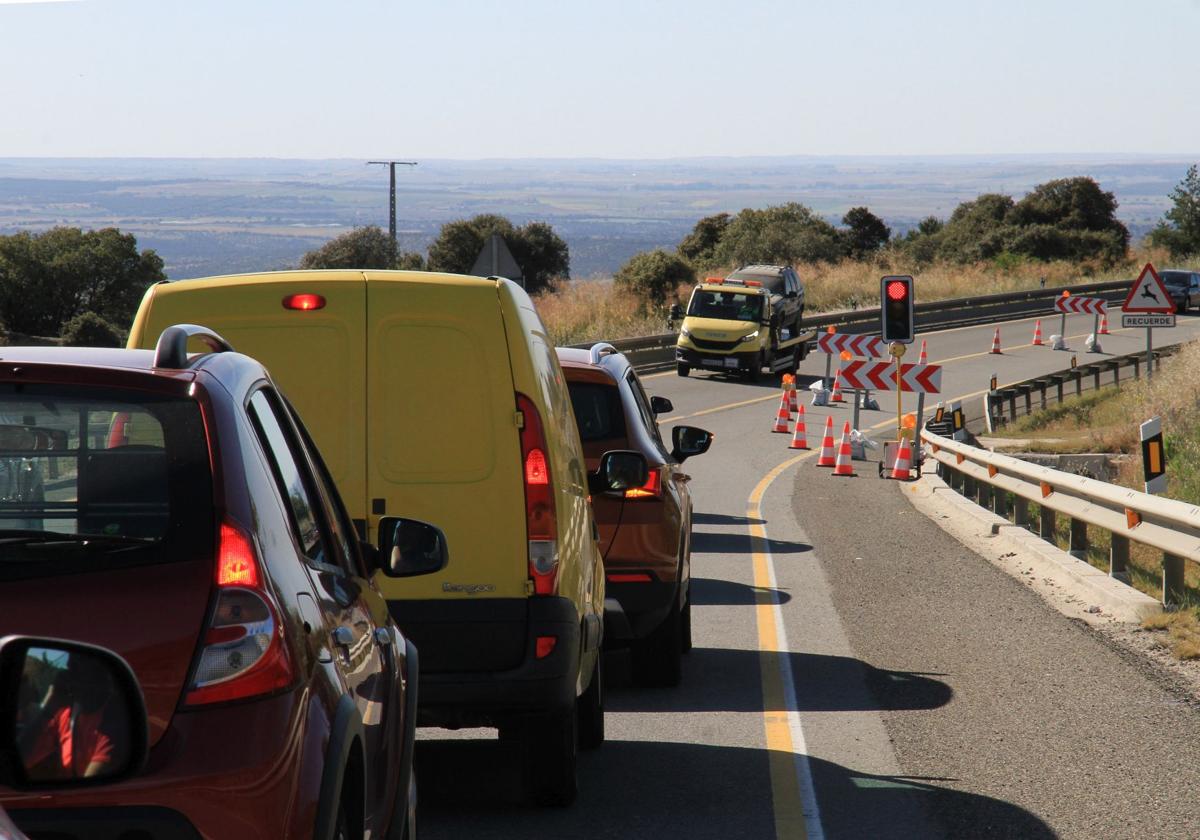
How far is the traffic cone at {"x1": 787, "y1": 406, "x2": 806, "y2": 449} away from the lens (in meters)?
28.4

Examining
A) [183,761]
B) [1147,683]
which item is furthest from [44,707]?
[1147,683]

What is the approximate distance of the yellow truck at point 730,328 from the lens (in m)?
38.2

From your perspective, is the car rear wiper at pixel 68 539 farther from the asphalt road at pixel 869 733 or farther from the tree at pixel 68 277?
the tree at pixel 68 277

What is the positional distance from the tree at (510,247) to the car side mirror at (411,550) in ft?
203

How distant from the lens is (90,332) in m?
35.3

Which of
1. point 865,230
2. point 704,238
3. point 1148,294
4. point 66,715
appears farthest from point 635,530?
point 865,230

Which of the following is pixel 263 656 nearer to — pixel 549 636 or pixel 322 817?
pixel 322 817

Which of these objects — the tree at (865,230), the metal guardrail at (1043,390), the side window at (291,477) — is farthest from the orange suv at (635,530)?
the tree at (865,230)

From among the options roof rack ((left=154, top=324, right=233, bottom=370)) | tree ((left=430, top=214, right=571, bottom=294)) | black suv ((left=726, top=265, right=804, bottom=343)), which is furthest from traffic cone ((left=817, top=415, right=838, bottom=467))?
tree ((left=430, top=214, right=571, bottom=294))

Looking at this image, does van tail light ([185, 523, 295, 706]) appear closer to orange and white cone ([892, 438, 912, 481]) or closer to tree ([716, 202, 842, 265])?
orange and white cone ([892, 438, 912, 481])

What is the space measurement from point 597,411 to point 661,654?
53.7 inches

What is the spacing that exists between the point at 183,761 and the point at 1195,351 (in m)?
35.1

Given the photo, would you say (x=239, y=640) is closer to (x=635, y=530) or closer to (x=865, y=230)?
(x=635, y=530)

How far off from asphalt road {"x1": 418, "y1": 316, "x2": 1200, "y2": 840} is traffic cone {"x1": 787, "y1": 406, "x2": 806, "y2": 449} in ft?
46.0
